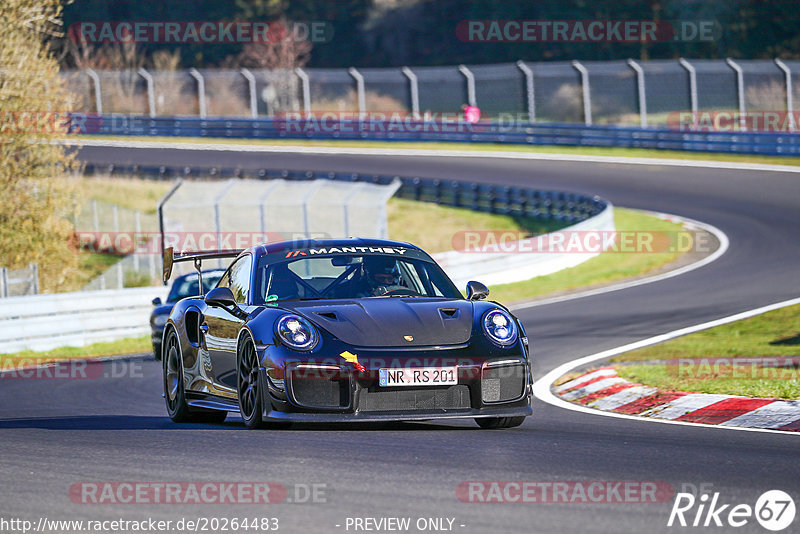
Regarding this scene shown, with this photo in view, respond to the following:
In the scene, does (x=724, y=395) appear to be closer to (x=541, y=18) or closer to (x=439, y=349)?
(x=439, y=349)

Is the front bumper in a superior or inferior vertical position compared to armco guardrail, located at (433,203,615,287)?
superior

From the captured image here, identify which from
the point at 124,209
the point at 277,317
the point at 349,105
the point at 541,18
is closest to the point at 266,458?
the point at 277,317

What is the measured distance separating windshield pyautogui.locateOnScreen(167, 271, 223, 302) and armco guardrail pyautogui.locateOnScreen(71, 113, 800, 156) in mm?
18369

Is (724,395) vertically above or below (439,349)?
below

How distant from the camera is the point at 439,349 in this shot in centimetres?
756

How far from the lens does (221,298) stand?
27.5 ft

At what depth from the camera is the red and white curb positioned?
27.2ft

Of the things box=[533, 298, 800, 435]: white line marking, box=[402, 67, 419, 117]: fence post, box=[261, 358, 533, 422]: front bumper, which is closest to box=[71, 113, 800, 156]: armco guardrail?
box=[402, 67, 419, 117]: fence post

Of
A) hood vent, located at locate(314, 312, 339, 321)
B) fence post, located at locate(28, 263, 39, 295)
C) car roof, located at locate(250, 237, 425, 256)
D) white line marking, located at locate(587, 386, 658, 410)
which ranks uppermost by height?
car roof, located at locate(250, 237, 425, 256)

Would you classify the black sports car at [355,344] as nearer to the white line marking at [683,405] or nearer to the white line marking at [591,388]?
the white line marking at [683,405]

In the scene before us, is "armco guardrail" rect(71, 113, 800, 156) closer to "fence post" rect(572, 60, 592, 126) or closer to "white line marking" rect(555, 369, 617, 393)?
"fence post" rect(572, 60, 592, 126)

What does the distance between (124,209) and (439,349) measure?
28.7 metres

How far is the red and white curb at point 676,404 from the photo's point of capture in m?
8.29

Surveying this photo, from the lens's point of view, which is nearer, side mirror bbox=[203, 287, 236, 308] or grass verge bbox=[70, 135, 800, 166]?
side mirror bbox=[203, 287, 236, 308]
